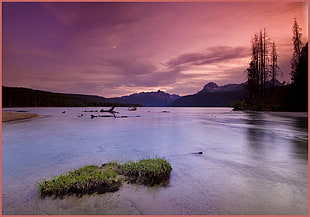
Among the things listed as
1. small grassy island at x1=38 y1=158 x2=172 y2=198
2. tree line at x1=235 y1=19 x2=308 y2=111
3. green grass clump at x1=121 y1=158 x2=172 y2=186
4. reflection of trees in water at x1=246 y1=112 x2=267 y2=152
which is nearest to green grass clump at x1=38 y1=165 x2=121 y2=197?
small grassy island at x1=38 y1=158 x2=172 y2=198

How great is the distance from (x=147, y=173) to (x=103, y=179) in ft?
4.34

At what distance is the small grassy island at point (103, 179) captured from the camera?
450 cm

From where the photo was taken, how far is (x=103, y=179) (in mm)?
4926

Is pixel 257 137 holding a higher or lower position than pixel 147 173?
lower

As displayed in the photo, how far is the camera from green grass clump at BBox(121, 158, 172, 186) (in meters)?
5.22

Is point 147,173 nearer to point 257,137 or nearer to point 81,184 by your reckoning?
point 81,184

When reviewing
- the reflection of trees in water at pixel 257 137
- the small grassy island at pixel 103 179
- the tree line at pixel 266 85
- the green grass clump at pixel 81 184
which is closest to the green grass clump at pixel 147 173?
the small grassy island at pixel 103 179

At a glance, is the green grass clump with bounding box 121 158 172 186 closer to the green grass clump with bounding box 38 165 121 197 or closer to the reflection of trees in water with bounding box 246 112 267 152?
the green grass clump with bounding box 38 165 121 197

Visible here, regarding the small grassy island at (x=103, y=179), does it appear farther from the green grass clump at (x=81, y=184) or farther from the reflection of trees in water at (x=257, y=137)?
the reflection of trees in water at (x=257, y=137)

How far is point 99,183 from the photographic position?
4781 millimetres

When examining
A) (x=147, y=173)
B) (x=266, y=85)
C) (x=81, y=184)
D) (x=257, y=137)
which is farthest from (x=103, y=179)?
(x=266, y=85)

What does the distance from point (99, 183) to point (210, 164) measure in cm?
438

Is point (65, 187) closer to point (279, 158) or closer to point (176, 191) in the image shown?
point (176, 191)

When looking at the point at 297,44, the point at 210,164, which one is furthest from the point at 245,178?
the point at 297,44
